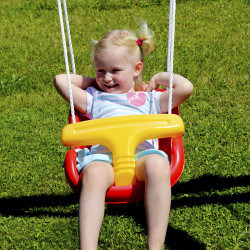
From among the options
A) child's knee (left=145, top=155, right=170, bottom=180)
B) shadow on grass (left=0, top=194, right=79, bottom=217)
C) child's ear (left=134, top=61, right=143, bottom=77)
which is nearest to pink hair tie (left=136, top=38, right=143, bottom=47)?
child's ear (left=134, top=61, right=143, bottom=77)

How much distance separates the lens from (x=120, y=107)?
277 cm

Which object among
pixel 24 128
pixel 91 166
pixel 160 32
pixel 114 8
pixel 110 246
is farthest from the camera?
pixel 114 8

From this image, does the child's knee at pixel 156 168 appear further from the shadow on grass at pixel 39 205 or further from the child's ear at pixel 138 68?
the shadow on grass at pixel 39 205

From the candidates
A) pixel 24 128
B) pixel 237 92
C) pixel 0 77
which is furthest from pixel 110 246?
pixel 0 77

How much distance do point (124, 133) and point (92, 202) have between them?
0.48m

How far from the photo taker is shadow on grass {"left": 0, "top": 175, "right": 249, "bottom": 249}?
327 centimetres

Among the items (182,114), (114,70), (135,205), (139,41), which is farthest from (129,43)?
(182,114)

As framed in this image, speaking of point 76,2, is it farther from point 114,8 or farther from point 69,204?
point 69,204

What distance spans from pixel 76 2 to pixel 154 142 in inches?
229

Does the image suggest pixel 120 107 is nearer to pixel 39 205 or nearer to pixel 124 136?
pixel 124 136

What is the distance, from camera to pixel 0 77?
5516 mm

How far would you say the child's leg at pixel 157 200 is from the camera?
212 centimetres

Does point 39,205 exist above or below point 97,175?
below

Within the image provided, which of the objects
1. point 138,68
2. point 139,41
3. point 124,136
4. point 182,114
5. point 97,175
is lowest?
point 182,114
